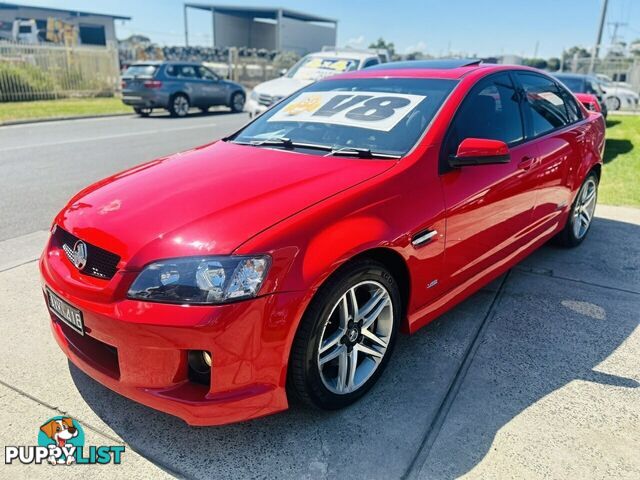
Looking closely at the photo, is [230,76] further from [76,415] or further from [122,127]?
[76,415]

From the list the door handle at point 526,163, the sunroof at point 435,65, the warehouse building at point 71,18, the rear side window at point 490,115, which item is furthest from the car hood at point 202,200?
the warehouse building at point 71,18

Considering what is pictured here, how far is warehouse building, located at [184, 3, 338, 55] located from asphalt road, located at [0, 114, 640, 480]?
191 ft

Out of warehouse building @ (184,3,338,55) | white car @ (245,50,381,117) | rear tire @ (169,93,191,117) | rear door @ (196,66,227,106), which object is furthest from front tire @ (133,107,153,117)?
warehouse building @ (184,3,338,55)

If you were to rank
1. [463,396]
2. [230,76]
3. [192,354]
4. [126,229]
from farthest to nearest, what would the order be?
[230,76]
[463,396]
[126,229]
[192,354]

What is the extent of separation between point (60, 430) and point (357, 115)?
2.39 m

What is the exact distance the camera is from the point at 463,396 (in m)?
2.73

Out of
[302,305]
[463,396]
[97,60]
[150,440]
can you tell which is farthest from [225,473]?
[97,60]

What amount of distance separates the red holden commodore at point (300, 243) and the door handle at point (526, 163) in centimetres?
2

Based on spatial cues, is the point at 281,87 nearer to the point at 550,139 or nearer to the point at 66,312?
the point at 550,139

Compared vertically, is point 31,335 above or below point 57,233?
below

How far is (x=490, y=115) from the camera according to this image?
11.3 ft

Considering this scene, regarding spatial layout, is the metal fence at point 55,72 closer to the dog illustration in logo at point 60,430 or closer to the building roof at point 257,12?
the dog illustration in logo at point 60,430

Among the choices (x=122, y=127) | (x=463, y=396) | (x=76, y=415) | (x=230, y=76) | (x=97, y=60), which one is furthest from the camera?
(x=230, y=76)

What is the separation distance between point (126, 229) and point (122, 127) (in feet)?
40.4
